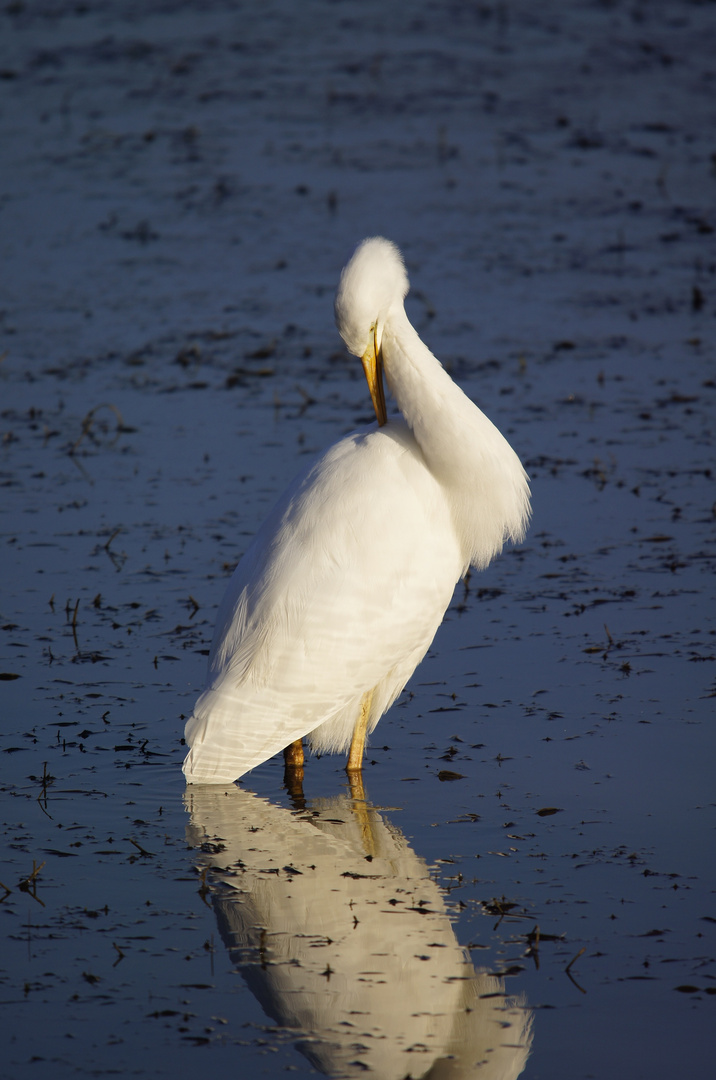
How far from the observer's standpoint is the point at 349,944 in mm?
3934

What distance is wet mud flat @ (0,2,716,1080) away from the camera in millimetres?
3658

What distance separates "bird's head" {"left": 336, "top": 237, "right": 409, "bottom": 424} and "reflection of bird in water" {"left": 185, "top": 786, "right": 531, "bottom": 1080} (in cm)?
172

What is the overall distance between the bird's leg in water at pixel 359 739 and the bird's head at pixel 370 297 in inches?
46.7

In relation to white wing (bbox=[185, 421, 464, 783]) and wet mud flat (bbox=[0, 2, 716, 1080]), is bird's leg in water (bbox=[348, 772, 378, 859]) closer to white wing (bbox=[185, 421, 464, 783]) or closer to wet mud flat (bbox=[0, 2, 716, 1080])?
wet mud flat (bbox=[0, 2, 716, 1080])

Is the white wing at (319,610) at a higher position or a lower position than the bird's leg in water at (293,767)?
higher

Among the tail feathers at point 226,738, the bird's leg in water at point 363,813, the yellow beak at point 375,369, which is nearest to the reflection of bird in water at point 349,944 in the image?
the bird's leg in water at point 363,813

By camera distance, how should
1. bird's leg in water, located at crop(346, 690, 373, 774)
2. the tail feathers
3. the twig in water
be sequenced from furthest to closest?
bird's leg in water, located at crop(346, 690, 373, 774) → the tail feathers → the twig in water

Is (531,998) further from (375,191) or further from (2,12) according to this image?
(2,12)

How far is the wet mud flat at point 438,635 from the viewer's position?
366cm

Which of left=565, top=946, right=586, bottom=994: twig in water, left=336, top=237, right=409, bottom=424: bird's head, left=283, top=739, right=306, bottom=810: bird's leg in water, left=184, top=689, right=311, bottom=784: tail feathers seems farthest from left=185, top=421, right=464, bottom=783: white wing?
left=565, top=946, right=586, bottom=994: twig in water

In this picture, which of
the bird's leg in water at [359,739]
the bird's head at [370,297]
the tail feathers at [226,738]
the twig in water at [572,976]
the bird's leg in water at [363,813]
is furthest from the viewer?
the bird's leg in water at [359,739]

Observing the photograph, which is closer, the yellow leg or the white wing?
the white wing

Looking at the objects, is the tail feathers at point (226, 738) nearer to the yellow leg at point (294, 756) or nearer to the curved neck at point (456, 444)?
the yellow leg at point (294, 756)

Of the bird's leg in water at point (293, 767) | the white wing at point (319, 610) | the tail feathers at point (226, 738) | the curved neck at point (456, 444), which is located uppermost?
the curved neck at point (456, 444)
